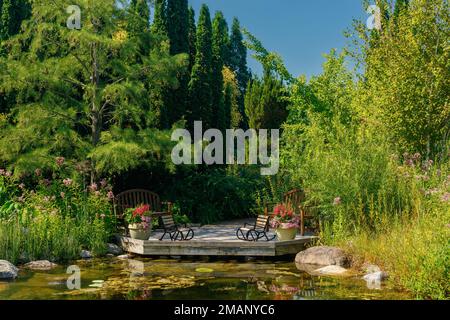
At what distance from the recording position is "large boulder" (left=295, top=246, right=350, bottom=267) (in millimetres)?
9289

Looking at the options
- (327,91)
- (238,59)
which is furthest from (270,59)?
(238,59)

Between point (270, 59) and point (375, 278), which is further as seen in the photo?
point (270, 59)

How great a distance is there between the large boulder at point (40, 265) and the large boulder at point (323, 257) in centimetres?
431

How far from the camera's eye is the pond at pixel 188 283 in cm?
733

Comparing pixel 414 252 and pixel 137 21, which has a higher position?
pixel 137 21

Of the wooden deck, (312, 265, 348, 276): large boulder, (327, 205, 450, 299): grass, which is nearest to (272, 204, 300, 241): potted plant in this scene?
the wooden deck

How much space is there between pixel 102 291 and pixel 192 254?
3.01m

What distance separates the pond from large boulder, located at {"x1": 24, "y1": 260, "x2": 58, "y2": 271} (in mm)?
279

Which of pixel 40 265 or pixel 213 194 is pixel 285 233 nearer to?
pixel 213 194

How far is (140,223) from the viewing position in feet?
35.3

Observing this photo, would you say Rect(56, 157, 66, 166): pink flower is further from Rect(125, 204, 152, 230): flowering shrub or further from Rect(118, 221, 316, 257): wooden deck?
Rect(118, 221, 316, 257): wooden deck

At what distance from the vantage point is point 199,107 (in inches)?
592

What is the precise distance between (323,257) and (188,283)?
8.52 ft
